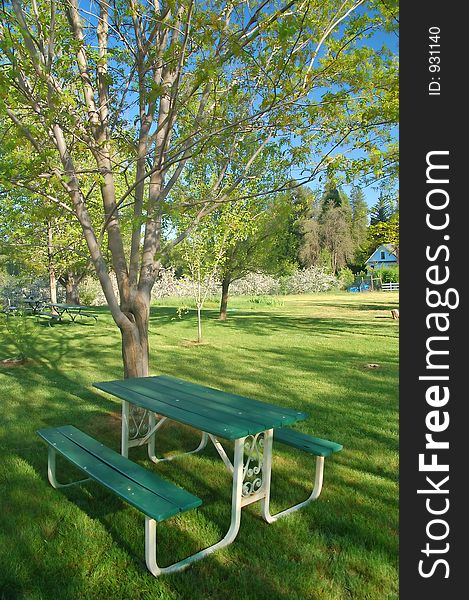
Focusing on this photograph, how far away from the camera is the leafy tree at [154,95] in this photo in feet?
13.4

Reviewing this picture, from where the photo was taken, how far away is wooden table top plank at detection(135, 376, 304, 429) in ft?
10.3

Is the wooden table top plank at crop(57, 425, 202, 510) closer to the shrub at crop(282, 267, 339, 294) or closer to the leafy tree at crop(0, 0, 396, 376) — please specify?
the leafy tree at crop(0, 0, 396, 376)

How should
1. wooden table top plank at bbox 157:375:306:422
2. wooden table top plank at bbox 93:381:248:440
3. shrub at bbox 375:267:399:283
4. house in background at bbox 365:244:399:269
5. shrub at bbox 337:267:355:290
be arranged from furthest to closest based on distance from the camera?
house in background at bbox 365:244:399:269, shrub at bbox 337:267:355:290, shrub at bbox 375:267:399:283, wooden table top plank at bbox 157:375:306:422, wooden table top plank at bbox 93:381:248:440

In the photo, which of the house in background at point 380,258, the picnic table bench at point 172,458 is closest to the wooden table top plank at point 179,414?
the picnic table bench at point 172,458

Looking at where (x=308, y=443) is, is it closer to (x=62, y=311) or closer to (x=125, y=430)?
(x=125, y=430)

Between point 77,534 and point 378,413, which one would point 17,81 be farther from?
point 378,413

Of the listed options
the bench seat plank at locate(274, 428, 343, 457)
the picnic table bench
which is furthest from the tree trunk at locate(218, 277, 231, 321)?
the bench seat plank at locate(274, 428, 343, 457)

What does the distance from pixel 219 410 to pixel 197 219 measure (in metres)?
2.66

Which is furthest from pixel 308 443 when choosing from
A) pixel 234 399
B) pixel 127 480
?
pixel 127 480

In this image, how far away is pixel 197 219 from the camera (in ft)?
17.5

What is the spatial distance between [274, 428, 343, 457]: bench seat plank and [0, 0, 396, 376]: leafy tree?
6.62 feet

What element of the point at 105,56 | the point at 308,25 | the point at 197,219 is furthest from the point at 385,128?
the point at 105,56

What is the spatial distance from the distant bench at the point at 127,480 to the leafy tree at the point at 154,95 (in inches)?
61.1

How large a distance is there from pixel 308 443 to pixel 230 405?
0.69m
